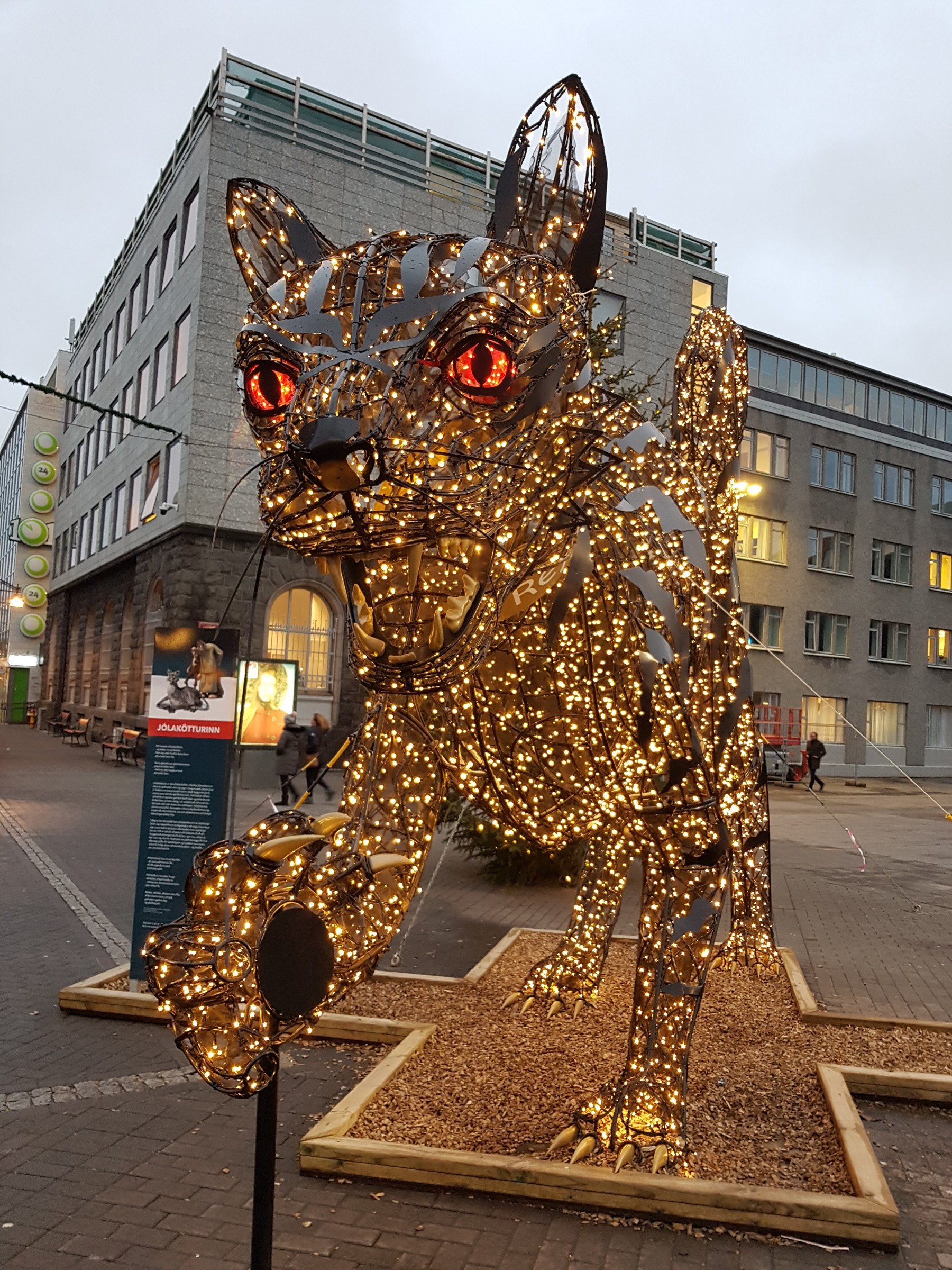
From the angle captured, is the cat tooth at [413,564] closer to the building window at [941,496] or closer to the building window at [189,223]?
the building window at [189,223]

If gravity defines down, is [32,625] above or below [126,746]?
above

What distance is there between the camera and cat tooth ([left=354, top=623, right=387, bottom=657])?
101 inches

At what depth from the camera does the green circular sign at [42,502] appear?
3631cm

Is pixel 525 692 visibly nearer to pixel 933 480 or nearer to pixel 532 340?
pixel 532 340

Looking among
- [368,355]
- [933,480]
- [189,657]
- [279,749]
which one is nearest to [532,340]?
[368,355]

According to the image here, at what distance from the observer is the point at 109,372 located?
2797cm

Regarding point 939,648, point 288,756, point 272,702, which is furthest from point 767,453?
point 288,756

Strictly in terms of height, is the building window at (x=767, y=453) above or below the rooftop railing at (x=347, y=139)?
below

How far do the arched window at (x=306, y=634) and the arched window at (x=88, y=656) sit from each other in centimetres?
1146

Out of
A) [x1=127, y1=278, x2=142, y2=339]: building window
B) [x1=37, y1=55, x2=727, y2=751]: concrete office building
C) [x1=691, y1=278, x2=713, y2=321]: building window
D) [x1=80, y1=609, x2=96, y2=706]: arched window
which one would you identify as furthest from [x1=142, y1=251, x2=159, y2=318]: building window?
[x1=691, y1=278, x2=713, y2=321]: building window

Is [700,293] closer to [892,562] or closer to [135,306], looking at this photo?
[892,562]

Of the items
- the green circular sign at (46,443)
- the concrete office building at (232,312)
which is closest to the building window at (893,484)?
the concrete office building at (232,312)

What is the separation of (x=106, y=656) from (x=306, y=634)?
385 inches

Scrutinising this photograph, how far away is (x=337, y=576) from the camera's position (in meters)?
2.68
